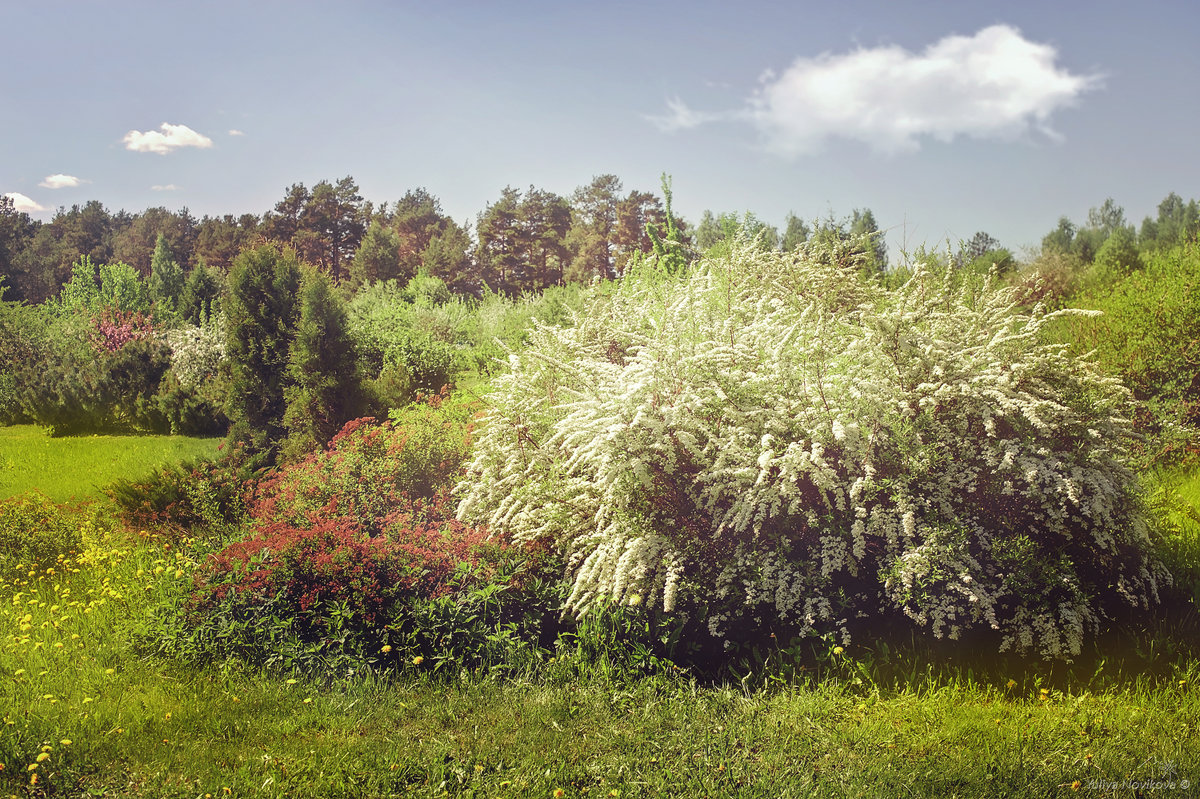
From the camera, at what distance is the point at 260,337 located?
35.1 ft

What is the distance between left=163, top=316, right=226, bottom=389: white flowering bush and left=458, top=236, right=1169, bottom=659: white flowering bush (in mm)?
12089

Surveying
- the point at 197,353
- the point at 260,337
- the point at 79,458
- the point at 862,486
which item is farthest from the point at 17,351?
the point at 862,486

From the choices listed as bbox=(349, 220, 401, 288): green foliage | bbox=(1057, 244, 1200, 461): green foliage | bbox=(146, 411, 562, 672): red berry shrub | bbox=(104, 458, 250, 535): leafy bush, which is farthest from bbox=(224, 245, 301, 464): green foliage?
bbox=(349, 220, 401, 288): green foliage

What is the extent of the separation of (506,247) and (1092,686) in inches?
1542

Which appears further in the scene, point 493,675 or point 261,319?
point 261,319

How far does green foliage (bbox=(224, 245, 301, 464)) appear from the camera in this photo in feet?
34.1

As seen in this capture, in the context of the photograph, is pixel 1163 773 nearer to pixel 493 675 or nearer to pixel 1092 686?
pixel 1092 686

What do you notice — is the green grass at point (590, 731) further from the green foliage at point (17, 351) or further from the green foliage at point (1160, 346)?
the green foliage at point (17, 351)

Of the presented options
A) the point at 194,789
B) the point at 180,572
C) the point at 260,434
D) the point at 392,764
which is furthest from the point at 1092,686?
the point at 260,434

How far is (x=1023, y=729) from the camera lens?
3699 mm

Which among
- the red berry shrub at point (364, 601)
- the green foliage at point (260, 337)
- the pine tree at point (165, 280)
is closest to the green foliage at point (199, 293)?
the pine tree at point (165, 280)

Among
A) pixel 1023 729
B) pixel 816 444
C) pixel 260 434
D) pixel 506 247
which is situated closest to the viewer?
pixel 1023 729

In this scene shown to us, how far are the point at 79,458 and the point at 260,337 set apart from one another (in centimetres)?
360

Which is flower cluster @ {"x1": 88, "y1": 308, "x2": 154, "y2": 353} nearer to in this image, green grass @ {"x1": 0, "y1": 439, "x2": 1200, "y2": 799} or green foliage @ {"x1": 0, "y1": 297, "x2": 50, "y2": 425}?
green foliage @ {"x1": 0, "y1": 297, "x2": 50, "y2": 425}
